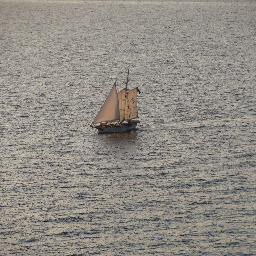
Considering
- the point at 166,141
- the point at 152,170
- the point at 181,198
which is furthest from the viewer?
the point at 166,141

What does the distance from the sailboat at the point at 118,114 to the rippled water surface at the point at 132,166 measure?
1.48 meters

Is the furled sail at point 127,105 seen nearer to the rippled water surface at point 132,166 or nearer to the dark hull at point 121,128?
the dark hull at point 121,128

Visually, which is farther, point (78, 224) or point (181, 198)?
point (181, 198)

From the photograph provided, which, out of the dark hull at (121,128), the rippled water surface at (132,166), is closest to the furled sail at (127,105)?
the dark hull at (121,128)

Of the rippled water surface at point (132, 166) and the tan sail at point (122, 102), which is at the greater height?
the tan sail at point (122, 102)

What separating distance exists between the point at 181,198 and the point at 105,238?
11.6m

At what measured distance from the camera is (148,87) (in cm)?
13262

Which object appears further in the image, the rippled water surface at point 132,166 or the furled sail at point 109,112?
the furled sail at point 109,112

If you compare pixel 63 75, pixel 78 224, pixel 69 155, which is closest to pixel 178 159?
pixel 69 155

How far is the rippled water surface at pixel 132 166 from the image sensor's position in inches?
2778

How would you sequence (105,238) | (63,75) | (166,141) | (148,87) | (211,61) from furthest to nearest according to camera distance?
(211,61)
(63,75)
(148,87)
(166,141)
(105,238)

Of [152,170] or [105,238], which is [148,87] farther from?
[105,238]

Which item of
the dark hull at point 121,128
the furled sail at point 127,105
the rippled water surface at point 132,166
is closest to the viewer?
the rippled water surface at point 132,166

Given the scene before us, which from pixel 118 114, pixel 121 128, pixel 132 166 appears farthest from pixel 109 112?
pixel 132 166
